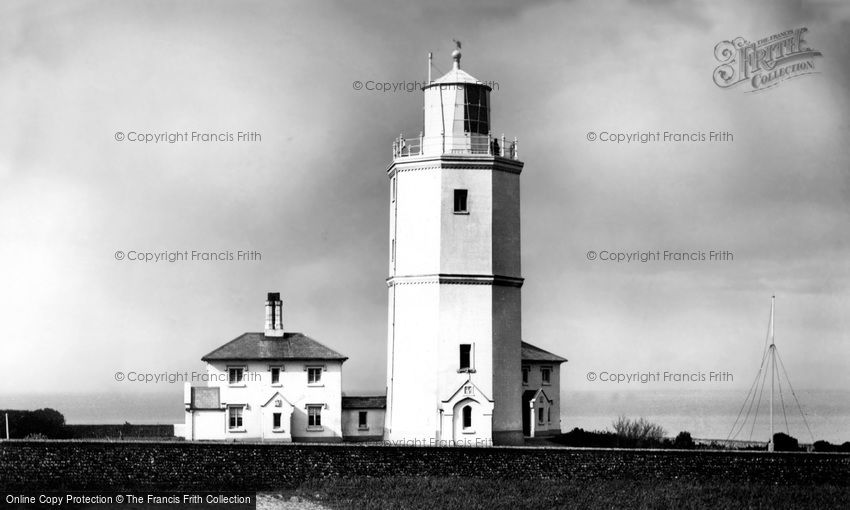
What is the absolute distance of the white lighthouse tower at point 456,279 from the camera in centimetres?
4231

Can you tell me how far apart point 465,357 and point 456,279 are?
2.31m

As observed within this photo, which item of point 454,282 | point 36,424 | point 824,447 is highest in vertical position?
point 454,282

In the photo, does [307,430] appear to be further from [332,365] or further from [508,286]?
[508,286]

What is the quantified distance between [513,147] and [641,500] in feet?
40.6

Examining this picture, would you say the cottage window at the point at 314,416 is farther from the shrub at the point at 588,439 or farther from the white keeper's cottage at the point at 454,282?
the shrub at the point at 588,439

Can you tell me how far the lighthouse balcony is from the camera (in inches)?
1697

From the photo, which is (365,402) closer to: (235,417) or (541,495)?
(235,417)

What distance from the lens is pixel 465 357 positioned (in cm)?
4250

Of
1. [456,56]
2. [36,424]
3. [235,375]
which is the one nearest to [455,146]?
[456,56]

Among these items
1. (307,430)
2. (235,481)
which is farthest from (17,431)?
(235,481)

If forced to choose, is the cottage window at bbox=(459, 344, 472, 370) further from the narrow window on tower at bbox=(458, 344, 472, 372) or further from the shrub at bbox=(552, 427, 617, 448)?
the shrub at bbox=(552, 427, 617, 448)

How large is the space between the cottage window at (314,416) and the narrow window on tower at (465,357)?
5602 millimetres

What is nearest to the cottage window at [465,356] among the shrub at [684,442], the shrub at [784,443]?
the shrub at [684,442]

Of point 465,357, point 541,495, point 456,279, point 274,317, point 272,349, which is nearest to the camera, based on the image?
point 541,495
